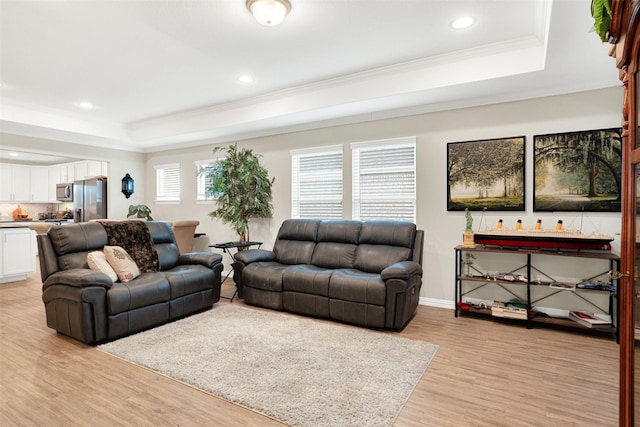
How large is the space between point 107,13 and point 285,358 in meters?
3.19

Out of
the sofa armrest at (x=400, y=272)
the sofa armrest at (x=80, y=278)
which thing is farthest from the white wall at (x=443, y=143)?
the sofa armrest at (x=80, y=278)

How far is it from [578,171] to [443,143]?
55.4 inches

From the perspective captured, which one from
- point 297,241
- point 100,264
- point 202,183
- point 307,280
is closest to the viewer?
point 100,264

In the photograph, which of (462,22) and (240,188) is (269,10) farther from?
A: (240,188)

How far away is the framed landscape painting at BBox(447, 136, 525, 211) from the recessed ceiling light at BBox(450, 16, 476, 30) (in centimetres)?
142

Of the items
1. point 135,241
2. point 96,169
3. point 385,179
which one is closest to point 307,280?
point 385,179

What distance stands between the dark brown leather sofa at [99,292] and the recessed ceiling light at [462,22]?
365cm

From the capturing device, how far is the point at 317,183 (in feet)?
17.0

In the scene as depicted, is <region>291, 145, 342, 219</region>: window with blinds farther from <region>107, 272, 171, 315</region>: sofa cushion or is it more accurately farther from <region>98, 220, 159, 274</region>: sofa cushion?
<region>107, 272, 171, 315</region>: sofa cushion

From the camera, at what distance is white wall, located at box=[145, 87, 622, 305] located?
347cm

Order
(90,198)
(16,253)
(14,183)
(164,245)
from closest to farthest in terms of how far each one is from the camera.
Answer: (164,245), (16,253), (90,198), (14,183)

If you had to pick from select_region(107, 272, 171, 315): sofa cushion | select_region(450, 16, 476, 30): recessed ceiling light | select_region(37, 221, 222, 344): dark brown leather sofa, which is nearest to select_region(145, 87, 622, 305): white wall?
select_region(450, 16, 476, 30): recessed ceiling light

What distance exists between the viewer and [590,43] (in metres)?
2.66

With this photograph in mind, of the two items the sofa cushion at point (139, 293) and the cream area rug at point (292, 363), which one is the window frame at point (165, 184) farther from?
the cream area rug at point (292, 363)
